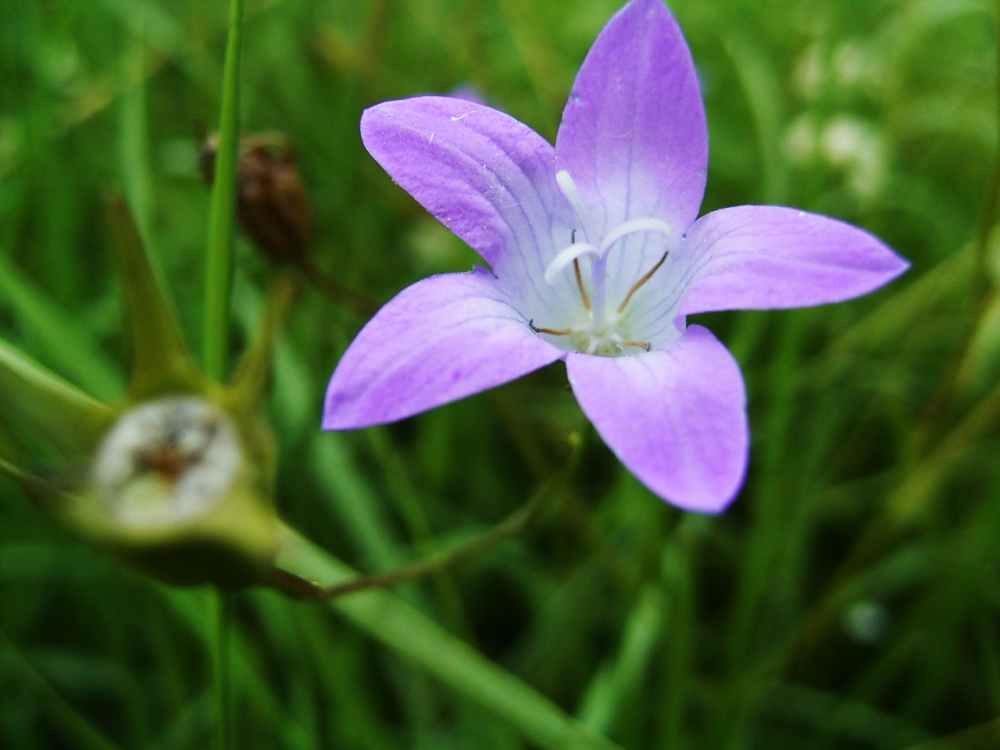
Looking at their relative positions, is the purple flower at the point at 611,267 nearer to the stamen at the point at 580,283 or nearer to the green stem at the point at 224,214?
the stamen at the point at 580,283

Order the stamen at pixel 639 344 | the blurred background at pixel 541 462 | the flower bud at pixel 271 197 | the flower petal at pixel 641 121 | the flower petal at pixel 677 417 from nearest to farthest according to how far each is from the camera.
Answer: the flower petal at pixel 677 417 < the flower petal at pixel 641 121 < the stamen at pixel 639 344 < the flower bud at pixel 271 197 < the blurred background at pixel 541 462

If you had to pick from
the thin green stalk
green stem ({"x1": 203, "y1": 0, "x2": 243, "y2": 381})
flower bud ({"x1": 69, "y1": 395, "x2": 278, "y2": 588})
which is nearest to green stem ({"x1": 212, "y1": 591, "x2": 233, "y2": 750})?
the thin green stalk

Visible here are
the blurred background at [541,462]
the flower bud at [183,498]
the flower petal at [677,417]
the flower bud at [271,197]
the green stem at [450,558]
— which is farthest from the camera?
the blurred background at [541,462]

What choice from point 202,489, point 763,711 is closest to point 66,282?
point 202,489

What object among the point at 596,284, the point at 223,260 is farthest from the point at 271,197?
the point at 596,284

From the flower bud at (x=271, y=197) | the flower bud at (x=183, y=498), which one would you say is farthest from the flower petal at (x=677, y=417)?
the flower bud at (x=271, y=197)

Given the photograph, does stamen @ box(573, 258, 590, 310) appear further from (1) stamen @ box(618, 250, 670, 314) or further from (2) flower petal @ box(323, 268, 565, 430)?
(2) flower petal @ box(323, 268, 565, 430)

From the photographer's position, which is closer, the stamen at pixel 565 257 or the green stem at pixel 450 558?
the green stem at pixel 450 558

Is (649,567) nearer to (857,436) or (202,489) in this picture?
(857,436)
